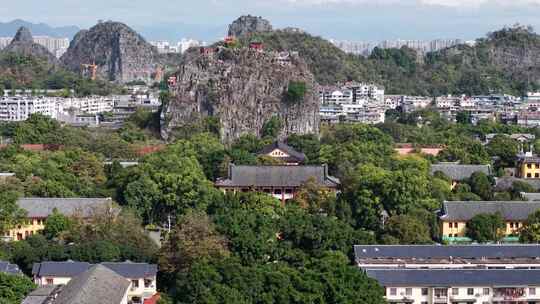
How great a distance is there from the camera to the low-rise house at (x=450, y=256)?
2036 centimetres

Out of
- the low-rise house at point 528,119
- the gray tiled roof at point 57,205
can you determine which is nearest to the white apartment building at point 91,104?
the low-rise house at point 528,119

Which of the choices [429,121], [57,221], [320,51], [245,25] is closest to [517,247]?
[57,221]

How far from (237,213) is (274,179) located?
7397 millimetres

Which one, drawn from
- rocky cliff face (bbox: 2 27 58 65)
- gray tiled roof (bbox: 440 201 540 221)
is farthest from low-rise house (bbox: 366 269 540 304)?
rocky cliff face (bbox: 2 27 58 65)

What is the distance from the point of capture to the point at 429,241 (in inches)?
923

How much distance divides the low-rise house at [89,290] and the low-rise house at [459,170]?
15469mm

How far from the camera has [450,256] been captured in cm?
2080

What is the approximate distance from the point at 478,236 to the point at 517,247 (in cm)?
366

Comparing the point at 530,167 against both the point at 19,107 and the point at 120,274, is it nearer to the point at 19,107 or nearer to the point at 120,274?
the point at 120,274

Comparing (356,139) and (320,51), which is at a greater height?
(320,51)

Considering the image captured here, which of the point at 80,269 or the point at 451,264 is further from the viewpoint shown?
the point at 451,264

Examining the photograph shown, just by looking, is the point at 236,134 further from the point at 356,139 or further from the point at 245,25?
the point at 245,25

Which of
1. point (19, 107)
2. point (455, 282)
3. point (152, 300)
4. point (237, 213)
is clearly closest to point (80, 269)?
point (152, 300)

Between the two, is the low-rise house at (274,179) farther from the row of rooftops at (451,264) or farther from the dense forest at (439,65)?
the dense forest at (439,65)
